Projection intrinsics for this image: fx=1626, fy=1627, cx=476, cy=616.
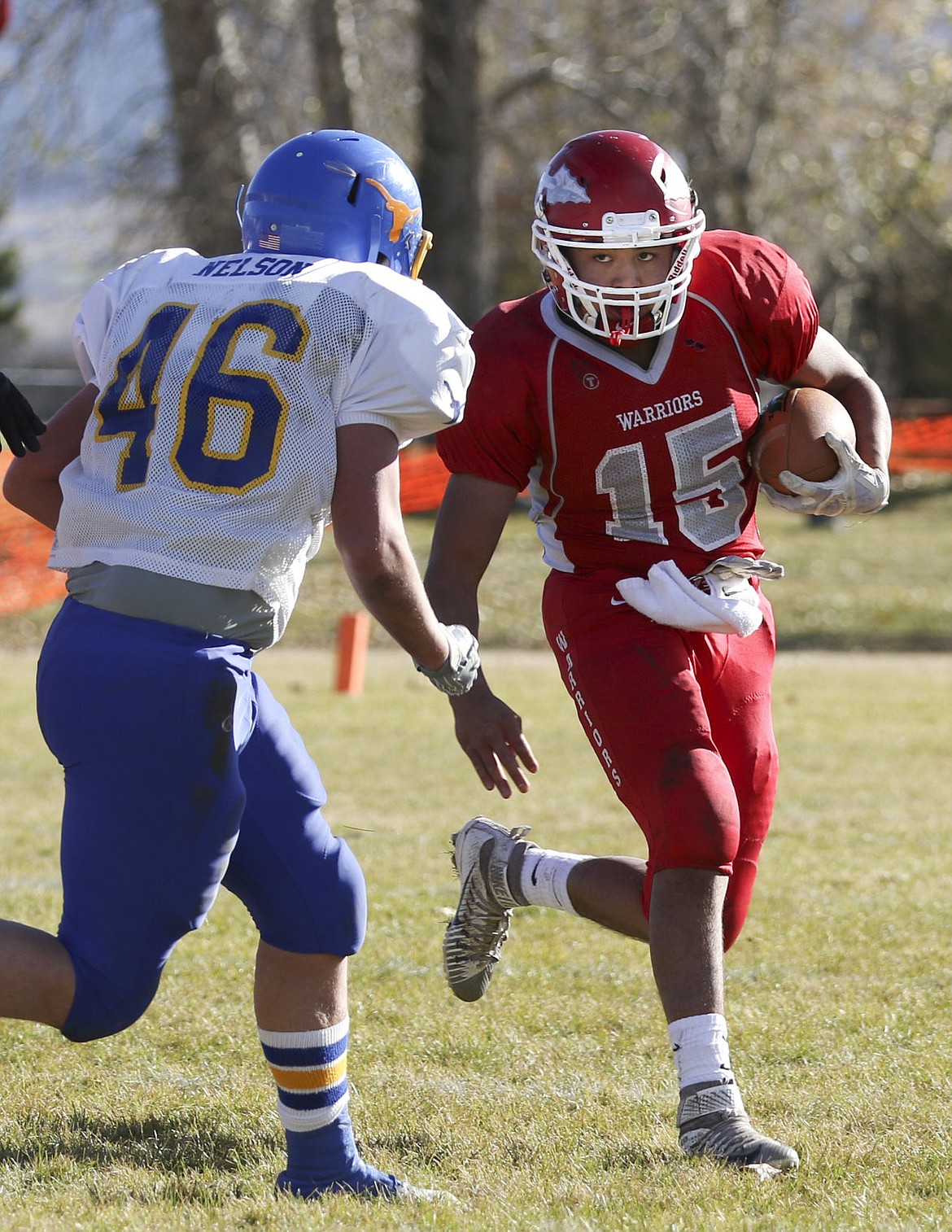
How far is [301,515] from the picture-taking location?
2863mm

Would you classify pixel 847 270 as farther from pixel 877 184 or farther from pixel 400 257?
pixel 400 257

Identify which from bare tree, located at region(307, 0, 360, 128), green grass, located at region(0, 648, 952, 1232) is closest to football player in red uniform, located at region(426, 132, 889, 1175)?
green grass, located at region(0, 648, 952, 1232)

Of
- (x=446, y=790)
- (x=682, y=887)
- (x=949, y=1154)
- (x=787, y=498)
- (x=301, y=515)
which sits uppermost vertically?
(x=301, y=515)

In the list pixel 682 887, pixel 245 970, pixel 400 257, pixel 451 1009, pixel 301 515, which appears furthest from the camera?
pixel 245 970

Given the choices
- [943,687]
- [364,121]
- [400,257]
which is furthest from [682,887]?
[364,121]

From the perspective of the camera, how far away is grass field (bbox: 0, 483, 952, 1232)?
300 centimetres

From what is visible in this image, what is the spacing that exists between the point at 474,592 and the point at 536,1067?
1.15 m

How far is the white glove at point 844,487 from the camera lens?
369cm

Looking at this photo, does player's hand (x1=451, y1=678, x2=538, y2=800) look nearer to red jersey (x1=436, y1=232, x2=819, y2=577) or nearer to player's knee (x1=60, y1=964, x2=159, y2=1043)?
red jersey (x1=436, y1=232, x2=819, y2=577)

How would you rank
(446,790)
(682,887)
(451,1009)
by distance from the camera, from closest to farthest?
(682,887) → (451,1009) → (446,790)

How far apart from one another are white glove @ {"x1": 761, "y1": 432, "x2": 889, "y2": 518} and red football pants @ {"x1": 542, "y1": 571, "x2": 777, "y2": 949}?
0.30 metres

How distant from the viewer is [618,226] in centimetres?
361

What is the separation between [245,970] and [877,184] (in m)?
21.0

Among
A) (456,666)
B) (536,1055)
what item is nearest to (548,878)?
(536,1055)
